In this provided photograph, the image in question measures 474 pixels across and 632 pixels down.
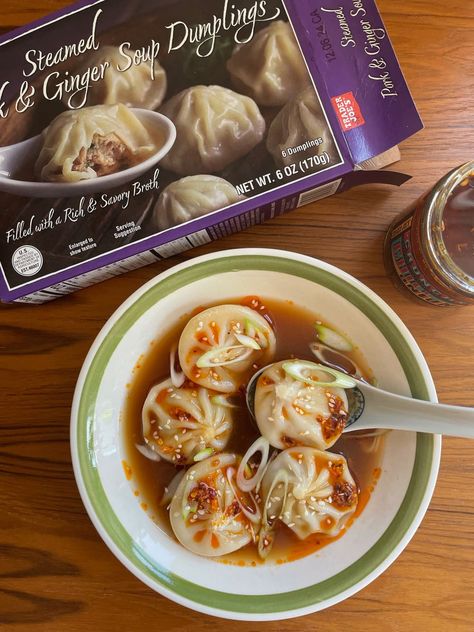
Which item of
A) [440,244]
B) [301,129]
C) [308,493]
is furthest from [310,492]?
[301,129]

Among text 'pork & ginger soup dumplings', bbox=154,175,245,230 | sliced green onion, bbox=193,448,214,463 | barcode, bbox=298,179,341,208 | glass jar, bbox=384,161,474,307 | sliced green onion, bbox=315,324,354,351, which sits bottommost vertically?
A: sliced green onion, bbox=193,448,214,463

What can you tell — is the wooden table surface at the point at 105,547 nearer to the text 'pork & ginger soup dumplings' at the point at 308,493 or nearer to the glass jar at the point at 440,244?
the glass jar at the point at 440,244

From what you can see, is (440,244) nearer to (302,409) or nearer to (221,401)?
(302,409)

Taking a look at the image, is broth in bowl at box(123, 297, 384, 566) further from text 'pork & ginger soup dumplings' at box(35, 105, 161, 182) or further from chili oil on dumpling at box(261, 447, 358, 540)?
text 'pork & ginger soup dumplings' at box(35, 105, 161, 182)

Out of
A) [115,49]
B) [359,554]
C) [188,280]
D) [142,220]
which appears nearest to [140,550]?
[359,554]

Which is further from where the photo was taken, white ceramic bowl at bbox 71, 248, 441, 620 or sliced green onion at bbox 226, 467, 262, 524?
sliced green onion at bbox 226, 467, 262, 524

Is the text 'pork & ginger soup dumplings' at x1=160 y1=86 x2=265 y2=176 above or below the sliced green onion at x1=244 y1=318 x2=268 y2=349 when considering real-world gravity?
above

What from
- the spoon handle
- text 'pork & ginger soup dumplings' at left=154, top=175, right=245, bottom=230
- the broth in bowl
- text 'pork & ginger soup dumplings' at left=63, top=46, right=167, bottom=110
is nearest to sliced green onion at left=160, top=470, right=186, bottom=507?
the broth in bowl
